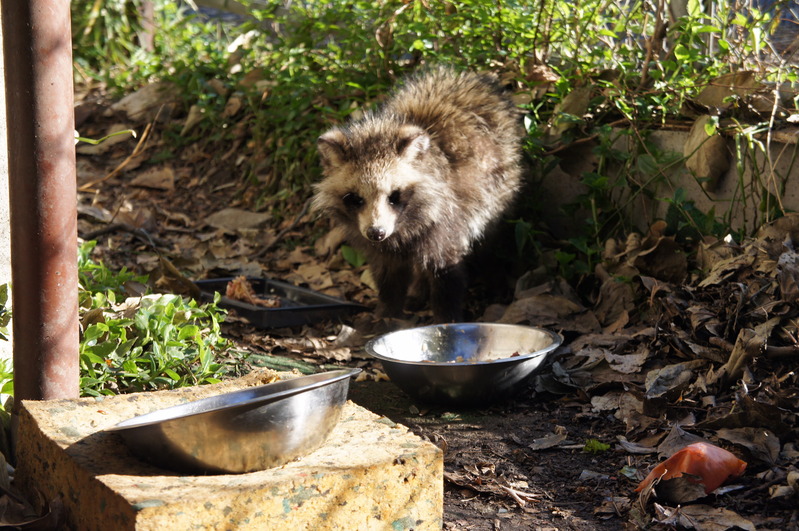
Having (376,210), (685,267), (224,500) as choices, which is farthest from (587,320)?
(224,500)

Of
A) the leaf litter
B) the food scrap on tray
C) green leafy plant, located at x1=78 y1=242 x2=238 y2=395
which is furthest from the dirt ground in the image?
the food scrap on tray

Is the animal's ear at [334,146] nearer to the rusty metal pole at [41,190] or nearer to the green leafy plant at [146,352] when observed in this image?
the green leafy plant at [146,352]

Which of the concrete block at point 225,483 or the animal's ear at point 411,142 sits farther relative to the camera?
the animal's ear at point 411,142

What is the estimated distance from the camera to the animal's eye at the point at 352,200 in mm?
4348

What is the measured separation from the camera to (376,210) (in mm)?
4211

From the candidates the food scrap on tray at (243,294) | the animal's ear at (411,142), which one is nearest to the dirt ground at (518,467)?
the food scrap on tray at (243,294)

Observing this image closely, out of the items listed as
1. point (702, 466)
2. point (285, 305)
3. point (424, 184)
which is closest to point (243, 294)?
point (285, 305)

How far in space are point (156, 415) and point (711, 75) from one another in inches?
136

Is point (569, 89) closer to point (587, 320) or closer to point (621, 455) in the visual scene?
point (587, 320)

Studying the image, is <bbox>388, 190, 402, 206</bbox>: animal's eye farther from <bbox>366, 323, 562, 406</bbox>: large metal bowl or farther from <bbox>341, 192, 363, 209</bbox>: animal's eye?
<bbox>366, 323, 562, 406</bbox>: large metal bowl

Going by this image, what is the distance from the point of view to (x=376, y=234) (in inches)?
161

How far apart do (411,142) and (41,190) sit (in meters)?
2.28

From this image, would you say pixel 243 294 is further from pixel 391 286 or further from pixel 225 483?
pixel 225 483

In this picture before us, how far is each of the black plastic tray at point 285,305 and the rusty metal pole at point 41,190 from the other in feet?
6.57
